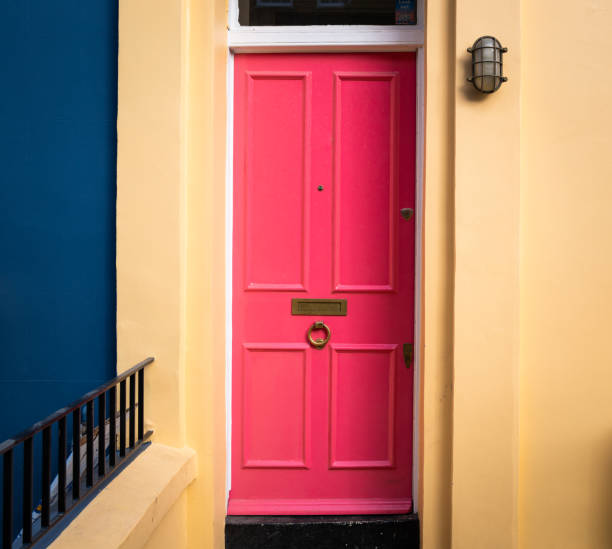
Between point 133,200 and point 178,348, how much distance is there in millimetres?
673

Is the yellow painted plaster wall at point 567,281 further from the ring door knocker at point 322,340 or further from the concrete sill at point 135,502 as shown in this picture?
the concrete sill at point 135,502

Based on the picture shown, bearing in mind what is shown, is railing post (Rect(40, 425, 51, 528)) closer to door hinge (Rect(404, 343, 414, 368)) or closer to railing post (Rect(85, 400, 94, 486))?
railing post (Rect(85, 400, 94, 486))

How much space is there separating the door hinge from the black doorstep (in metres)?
0.76

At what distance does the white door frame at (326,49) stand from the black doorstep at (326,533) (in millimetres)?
139

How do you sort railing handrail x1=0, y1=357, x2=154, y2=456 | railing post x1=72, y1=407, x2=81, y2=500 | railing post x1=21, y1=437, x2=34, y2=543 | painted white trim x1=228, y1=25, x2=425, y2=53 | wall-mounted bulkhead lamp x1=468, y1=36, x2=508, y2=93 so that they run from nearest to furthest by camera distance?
railing handrail x1=0, y1=357, x2=154, y2=456, railing post x1=21, y1=437, x2=34, y2=543, railing post x1=72, y1=407, x2=81, y2=500, wall-mounted bulkhead lamp x1=468, y1=36, x2=508, y2=93, painted white trim x1=228, y1=25, x2=425, y2=53

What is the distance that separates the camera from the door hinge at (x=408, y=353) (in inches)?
106

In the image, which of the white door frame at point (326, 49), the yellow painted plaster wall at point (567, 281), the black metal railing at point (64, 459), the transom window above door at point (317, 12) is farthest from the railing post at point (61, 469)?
the transom window above door at point (317, 12)

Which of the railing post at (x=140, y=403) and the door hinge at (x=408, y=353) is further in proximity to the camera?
the door hinge at (x=408, y=353)

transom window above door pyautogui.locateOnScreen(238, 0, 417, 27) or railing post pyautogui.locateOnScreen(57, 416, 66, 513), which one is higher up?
transom window above door pyautogui.locateOnScreen(238, 0, 417, 27)

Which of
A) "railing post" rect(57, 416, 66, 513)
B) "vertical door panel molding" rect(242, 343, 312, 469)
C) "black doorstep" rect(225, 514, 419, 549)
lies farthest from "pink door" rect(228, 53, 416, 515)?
"railing post" rect(57, 416, 66, 513)

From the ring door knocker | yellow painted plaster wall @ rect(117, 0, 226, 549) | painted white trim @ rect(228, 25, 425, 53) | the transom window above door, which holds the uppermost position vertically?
the transom window above door

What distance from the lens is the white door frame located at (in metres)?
2.65

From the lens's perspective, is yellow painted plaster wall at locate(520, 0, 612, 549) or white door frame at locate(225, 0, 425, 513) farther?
white door frame at locate(225, 0, 425, 513)

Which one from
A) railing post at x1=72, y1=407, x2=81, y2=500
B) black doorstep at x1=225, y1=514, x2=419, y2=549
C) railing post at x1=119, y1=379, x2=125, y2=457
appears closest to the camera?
railing post at x1=72, y1=407, x2=81, y2=500
